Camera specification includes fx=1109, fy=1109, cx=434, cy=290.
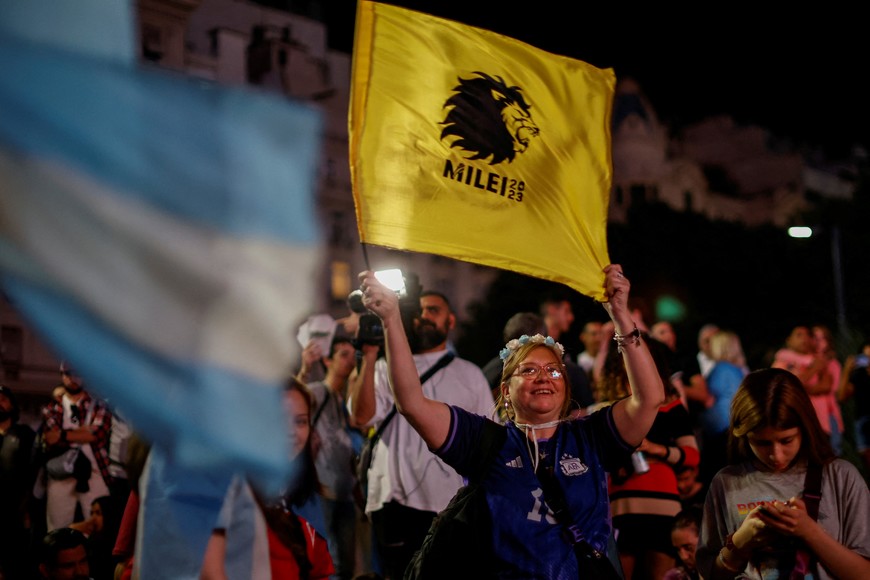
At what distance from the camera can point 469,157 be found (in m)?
5.53

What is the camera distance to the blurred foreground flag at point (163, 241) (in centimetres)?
224

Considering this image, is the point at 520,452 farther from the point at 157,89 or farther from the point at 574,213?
the point at 157,89

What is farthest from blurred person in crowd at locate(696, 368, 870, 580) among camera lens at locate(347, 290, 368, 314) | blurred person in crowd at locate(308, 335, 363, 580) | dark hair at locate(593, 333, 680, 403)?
blurred person in crowd at locate(308, 335, 363, 580)

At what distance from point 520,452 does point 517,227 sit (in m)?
1.24

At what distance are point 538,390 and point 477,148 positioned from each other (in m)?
1.37

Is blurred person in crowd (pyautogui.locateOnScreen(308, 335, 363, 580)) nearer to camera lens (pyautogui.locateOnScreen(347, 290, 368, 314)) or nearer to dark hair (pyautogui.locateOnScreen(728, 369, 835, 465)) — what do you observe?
camera lens (pyautogui.locateOnScreen(347, 290, 368, 314))

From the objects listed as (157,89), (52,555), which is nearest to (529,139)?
(157,89)

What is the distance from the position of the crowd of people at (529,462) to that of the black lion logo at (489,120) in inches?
36.2

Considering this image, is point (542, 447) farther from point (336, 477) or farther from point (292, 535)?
point (336, 477)

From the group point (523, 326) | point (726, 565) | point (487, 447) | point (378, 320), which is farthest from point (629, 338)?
point (523, 326)

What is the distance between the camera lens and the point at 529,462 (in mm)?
4684

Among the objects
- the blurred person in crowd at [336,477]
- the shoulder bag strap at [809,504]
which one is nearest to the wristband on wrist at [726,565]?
the shoulder bag strap at [809,504]

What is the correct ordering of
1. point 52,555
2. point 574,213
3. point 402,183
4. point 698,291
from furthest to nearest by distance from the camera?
point 698,291
point 52,555
point 574,213
point 402,183

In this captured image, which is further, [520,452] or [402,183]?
[402,183]
